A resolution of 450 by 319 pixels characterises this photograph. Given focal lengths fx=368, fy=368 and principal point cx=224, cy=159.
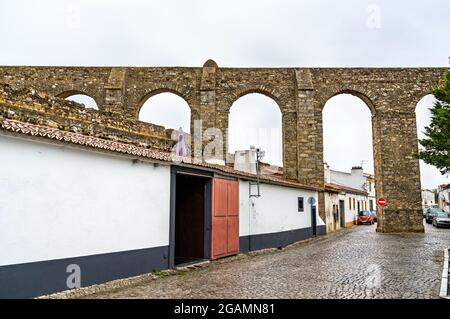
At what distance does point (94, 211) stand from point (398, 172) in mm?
18067

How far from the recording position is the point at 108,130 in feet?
34.2

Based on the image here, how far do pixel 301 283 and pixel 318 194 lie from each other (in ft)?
42.4

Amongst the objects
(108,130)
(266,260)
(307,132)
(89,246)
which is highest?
(307,132)

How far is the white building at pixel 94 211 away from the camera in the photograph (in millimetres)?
5352

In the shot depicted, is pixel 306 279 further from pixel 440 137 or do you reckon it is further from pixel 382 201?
pixel 382 201

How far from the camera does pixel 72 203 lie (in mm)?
6207

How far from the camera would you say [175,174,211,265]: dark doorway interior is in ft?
Answer: 33.0

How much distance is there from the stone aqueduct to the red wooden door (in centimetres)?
915

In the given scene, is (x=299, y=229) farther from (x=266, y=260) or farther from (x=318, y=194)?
(x=266, y=260)

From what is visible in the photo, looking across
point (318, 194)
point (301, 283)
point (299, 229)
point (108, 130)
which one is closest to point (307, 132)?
point (318, 194)

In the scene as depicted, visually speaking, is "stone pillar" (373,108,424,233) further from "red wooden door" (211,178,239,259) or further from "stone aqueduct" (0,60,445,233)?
"red wooden door" (211,178,239,259)

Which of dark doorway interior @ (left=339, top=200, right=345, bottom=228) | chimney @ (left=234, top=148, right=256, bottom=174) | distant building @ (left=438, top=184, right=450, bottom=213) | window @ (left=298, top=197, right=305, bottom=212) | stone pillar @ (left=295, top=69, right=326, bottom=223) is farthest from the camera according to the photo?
distant building @ (left=438, top=184, right=450, bottom=213)

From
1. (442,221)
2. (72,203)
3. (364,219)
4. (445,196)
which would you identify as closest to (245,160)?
(364,219)

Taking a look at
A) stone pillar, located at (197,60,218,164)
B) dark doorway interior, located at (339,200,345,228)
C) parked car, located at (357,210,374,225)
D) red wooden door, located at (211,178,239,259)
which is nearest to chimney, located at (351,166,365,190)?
parked car, located at (357,210,374,225)
